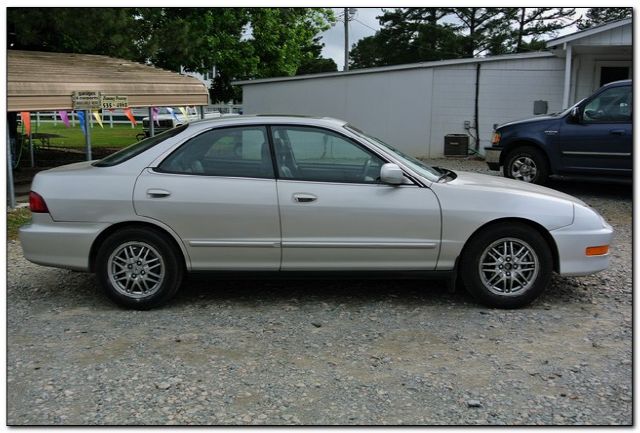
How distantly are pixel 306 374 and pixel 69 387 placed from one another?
1.37 m

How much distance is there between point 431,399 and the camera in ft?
11.5

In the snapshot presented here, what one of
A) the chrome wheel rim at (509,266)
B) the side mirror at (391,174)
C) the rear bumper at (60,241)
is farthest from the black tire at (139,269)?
the chrome wheel rim at (509,266)

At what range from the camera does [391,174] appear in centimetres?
469

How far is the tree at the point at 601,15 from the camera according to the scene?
28.1 metres

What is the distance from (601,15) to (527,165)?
2620 cm

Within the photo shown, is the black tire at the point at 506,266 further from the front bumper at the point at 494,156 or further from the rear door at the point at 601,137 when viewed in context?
the front bumper at the point at 494,156

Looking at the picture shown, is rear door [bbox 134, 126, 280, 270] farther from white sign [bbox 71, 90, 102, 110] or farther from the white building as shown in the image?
the white building

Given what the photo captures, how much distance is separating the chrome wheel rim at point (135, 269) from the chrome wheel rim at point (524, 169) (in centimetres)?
686

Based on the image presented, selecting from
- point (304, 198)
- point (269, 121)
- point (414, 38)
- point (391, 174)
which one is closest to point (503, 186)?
point (391, 174)

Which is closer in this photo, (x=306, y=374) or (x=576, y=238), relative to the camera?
(x=306, y=374)

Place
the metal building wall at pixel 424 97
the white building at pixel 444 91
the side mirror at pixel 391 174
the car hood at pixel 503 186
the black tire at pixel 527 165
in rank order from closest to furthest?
the side mirror at pixel 391 174, the car hood at pixel 503 186, the black tire at pixel 527 165, the white building at pixel 444 91, the metal building wall at pixel 424 97

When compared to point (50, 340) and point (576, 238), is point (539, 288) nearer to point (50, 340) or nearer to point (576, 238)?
point (576, 238)

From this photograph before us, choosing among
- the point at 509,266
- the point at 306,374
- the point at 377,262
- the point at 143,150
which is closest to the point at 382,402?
the point at 306,374

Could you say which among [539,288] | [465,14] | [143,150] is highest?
[465,14]
